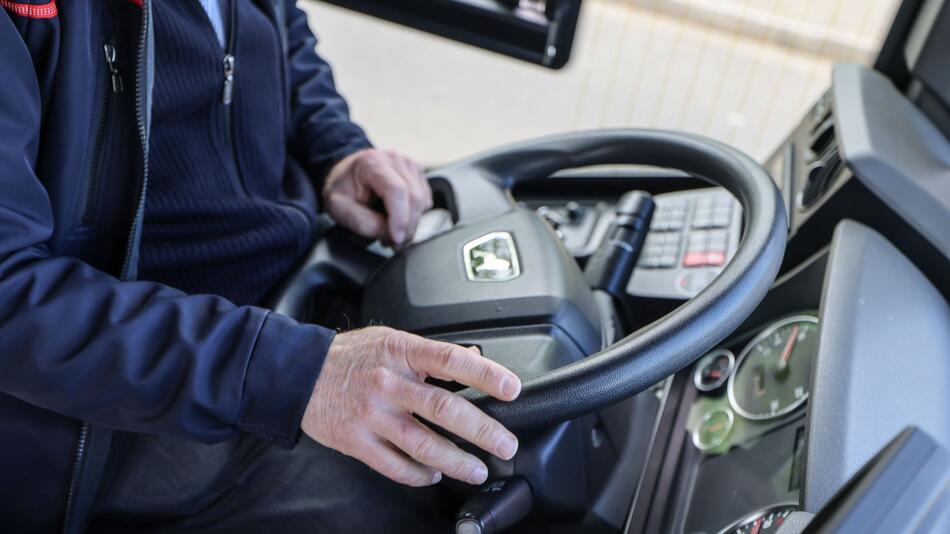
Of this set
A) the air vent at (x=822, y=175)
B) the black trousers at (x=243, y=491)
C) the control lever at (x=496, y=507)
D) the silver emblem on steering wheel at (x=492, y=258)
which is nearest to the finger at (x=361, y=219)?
the silver emblem on steering wheel at (x=492, y=258)

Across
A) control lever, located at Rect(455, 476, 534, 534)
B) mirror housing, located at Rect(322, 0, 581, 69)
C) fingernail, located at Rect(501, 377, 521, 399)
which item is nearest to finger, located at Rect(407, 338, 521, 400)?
fingernail, located at Rect(501, 377, 521, 399)

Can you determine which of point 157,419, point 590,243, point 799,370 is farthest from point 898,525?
point 590,243

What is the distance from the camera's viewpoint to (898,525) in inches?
19.2

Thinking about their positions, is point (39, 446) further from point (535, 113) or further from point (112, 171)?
point (535, 113)

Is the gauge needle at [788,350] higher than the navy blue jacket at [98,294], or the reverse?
the navy blue jacket at [98,294]

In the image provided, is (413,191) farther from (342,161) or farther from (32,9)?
(32,9)

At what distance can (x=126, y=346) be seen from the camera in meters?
0.70

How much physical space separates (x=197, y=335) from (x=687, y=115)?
196cm

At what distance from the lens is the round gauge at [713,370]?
97 centimetres

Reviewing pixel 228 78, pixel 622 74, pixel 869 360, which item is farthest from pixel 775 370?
pixel 622 74

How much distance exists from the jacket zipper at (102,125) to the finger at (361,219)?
0.31 m

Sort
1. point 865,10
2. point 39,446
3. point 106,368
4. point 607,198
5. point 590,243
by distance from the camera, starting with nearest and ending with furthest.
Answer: point 106,368
point 39,446
point 590,243
point 607,198
point 865,10

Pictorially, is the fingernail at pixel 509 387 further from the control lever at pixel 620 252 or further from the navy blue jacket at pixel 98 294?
the control lever at pixel 620 252

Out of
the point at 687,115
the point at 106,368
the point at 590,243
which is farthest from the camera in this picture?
the point at 687,115
